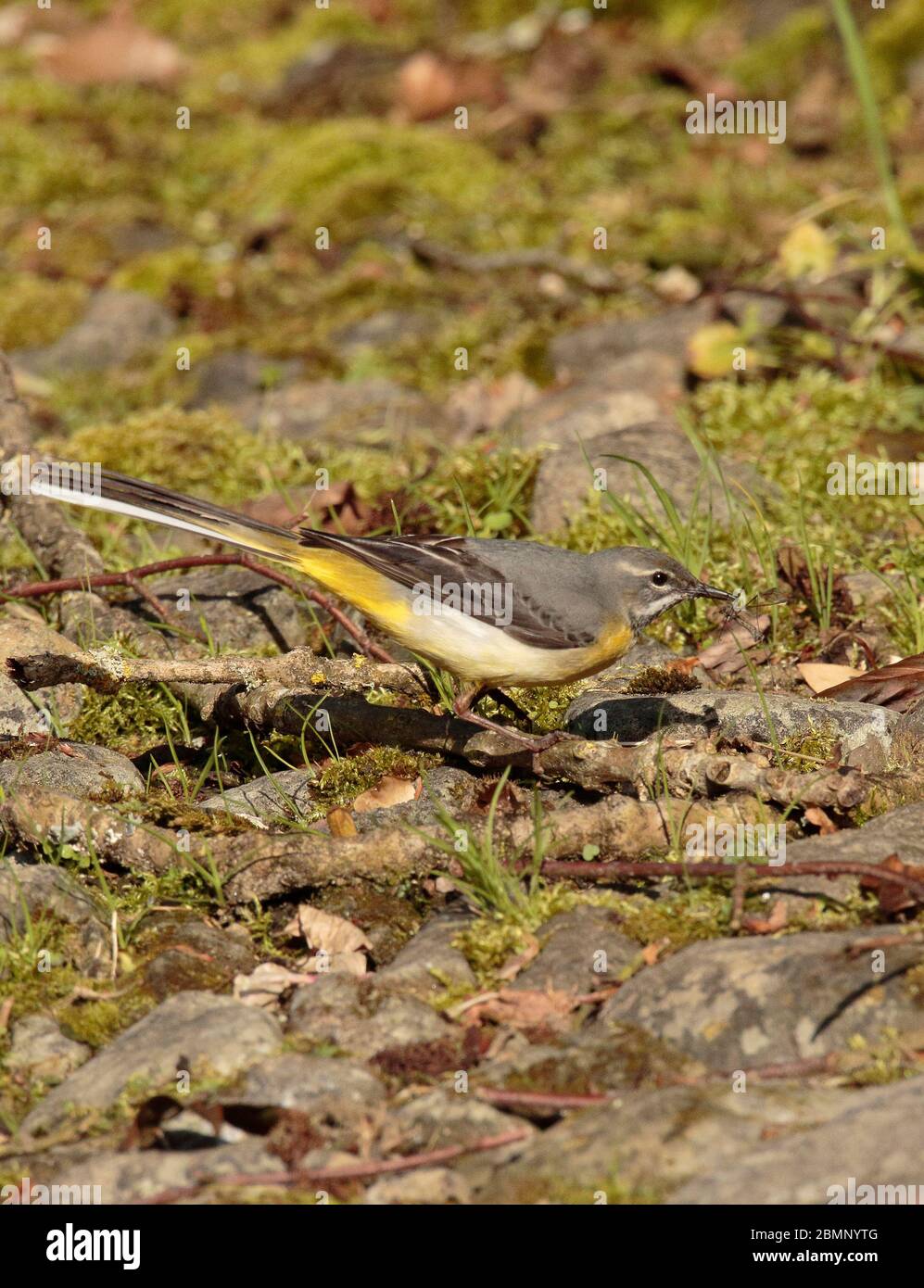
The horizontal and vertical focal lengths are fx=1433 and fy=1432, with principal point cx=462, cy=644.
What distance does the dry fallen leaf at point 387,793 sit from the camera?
20.1ft

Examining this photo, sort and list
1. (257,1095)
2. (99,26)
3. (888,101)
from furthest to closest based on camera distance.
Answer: (99,26) → (888,101) → (257,1095)

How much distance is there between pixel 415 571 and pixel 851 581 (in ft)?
8.79

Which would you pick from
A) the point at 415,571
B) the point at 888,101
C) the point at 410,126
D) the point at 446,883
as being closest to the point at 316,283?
the point at 410,126

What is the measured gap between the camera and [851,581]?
7.78 metres

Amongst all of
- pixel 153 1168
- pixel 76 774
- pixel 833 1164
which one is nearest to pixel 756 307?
pixel 76 774

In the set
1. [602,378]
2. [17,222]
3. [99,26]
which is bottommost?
[602,378]

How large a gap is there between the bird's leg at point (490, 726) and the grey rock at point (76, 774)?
144 centimetres

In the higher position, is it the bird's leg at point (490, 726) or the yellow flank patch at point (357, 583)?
the yellow flank patch at point (357, 583)

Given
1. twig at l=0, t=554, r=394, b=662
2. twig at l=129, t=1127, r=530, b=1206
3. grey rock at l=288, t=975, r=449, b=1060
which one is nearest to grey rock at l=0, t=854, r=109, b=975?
grey rock at l=288, t=975, r=449, b=1060

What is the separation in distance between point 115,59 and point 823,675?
1431cm

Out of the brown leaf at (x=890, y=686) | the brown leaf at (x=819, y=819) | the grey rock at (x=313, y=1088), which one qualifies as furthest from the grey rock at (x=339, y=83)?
the grey rock at (x=313, y=1088)

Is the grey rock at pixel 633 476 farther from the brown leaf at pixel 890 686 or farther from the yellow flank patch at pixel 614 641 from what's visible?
the yellow flank patch at pixel 614 641

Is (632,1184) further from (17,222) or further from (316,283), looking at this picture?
(17,222)
